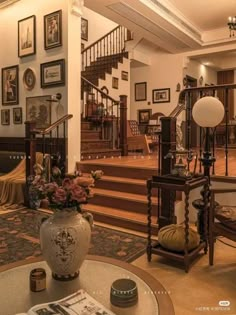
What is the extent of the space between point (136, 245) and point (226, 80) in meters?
9.11

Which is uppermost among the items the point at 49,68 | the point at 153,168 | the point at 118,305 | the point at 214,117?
the point at 49,68

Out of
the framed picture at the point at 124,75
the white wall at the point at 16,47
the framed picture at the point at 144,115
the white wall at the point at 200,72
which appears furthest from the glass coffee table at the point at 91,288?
the white wall at the point at 200,72

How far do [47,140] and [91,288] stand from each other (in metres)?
Result: 3.94

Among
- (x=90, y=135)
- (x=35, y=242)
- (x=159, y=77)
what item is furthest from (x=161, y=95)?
(x=35, y=242)

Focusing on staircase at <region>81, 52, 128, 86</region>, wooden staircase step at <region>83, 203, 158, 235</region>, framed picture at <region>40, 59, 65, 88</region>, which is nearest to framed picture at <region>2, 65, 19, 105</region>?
framed picture at <region>40, 59, 65, 88</region>

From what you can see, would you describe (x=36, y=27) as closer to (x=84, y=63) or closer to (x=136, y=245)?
(x=84, y=63)

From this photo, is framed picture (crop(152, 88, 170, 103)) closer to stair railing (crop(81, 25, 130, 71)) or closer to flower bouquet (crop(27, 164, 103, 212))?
stair railing (crop(81, 25, 130, 71))

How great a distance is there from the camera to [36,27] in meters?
5.23

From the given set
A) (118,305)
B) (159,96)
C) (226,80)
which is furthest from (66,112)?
(226,80)

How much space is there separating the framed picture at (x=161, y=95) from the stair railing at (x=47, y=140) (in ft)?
15.7

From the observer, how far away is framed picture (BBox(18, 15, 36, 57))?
527 cm

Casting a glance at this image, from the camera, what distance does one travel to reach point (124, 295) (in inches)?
51.2

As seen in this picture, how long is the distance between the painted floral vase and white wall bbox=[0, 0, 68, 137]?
3.57 metres

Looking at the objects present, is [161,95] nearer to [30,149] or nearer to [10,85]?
[10,85]
